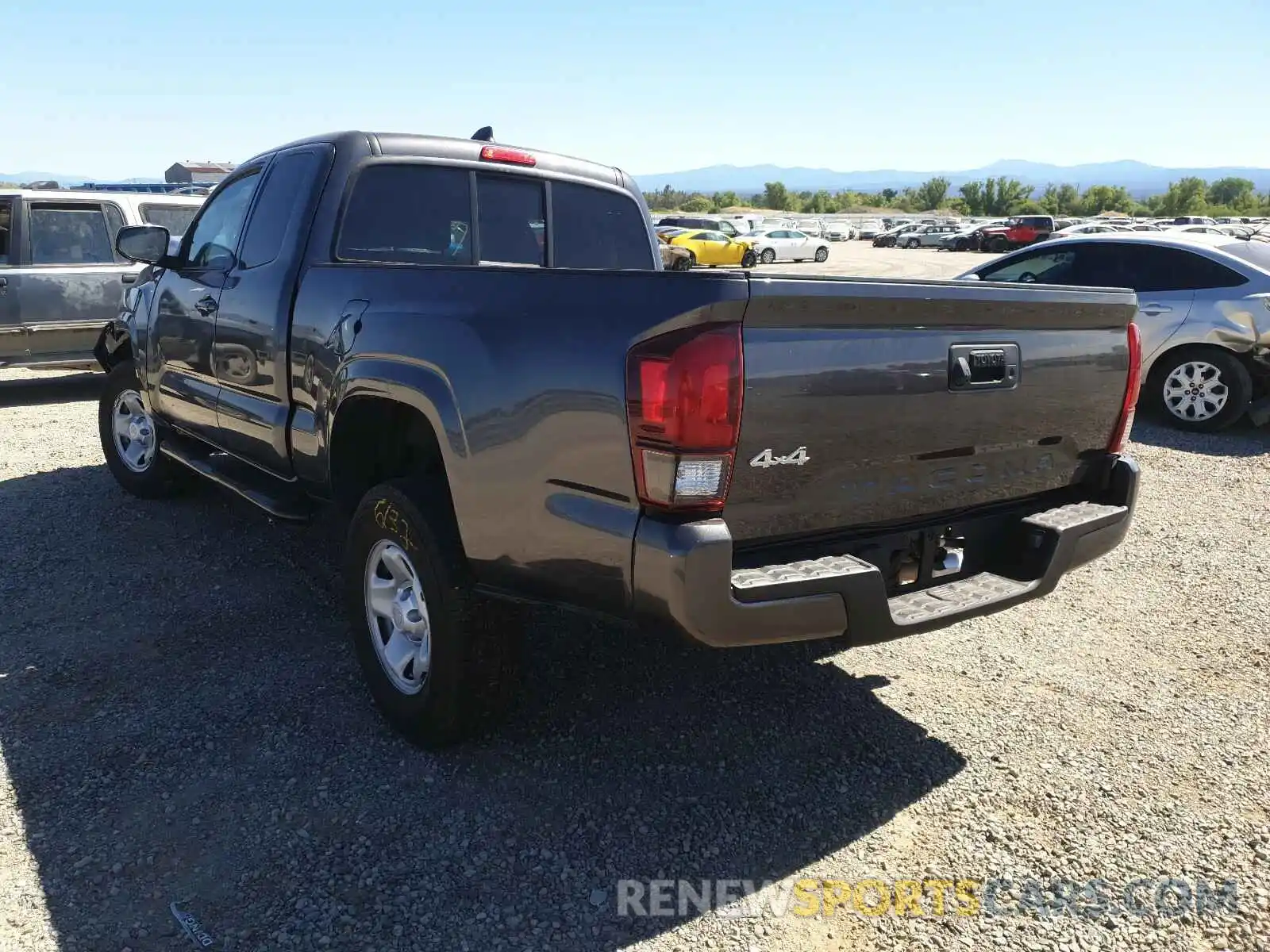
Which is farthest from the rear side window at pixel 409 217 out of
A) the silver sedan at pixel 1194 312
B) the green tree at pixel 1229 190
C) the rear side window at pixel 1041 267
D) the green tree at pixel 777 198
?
the green tree at pixel 777 198

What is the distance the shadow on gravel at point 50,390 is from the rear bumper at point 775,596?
345 inches

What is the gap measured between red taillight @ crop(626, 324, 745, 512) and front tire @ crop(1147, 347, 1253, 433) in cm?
742

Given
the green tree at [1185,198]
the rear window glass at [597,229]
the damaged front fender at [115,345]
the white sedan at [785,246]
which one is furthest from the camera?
the green tree at [1185,198]

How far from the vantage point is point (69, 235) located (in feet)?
30.0

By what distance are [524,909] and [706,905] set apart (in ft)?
1.59

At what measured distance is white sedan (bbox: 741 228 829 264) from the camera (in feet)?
126

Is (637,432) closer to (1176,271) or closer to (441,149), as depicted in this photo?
(441,149)

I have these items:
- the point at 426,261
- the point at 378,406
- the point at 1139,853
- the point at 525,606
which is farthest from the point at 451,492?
the point at 1139,853

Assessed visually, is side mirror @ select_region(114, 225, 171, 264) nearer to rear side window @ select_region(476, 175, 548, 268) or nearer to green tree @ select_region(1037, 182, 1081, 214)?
rear side window @ select_region(476, 175, 548, 268)

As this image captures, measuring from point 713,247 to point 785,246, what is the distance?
30.4 feet

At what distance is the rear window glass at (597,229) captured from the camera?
451cm

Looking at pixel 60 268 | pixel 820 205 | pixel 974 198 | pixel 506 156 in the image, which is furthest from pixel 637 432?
pixel 820 205

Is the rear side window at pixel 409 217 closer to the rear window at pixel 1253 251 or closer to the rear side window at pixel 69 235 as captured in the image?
the rear side window at pixel 69 235

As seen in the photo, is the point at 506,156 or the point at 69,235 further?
the point at 69,235
